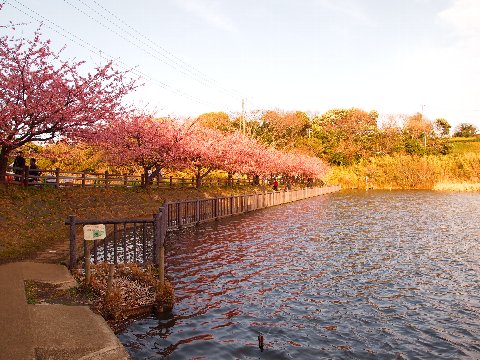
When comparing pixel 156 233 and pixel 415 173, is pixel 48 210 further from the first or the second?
pixel 415 173

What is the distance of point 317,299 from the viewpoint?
38.1 ft

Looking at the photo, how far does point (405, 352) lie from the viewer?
824 cm

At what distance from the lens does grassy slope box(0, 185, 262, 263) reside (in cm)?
1587

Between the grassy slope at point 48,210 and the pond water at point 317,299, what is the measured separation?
4.96 m

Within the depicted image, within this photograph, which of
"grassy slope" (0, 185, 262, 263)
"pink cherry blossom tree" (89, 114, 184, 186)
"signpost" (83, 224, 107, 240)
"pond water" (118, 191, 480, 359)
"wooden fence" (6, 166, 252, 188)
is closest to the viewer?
"pond water" (118, 191, 480, 359)

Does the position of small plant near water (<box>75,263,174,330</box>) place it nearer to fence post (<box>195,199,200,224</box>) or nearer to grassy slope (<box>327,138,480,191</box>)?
fence post (<box>195,199,200,224</box>)

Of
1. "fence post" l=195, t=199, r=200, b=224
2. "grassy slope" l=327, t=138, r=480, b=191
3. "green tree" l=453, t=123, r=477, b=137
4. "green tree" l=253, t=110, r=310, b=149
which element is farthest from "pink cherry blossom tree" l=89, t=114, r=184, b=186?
"green tree" l=453, t=123, r=477, b=137

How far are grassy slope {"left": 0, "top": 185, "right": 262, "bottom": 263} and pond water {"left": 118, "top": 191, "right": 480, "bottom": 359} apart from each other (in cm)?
496

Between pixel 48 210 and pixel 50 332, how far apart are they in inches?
582

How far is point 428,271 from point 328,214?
832 inches

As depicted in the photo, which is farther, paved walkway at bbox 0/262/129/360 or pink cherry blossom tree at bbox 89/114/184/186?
pink cherry blossom tree at bbox 89/114/184/186

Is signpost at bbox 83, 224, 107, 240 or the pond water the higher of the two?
signpost at bbox 83, 224, 107, 240

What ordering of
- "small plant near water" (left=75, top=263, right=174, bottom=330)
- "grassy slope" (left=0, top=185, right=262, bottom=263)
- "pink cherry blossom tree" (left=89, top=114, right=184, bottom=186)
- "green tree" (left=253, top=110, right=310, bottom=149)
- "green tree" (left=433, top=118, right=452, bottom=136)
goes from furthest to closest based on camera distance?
"green tree" (left=433, top=118, right=452, bottom=136), "green tree" (left=253, top=110, right=310, bottom=149), "pink cherry blossom tree" (left=89, top=114, right=184, bottom=186), "grassy slope" (left=0, top=185, right=262, bottom=263), "small plant near water" (left=75, top=263, right=174, bottom=330)

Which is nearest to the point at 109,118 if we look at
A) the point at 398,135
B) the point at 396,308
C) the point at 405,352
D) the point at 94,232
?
the point at 94,232
